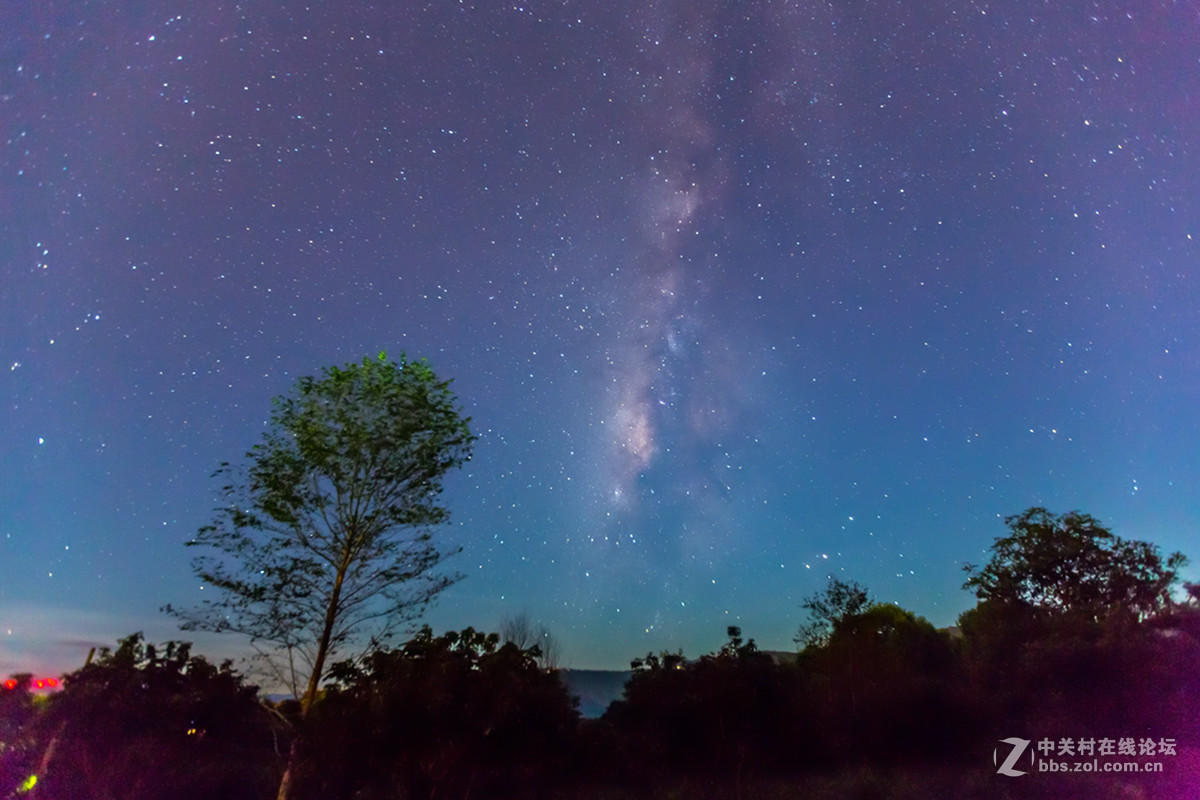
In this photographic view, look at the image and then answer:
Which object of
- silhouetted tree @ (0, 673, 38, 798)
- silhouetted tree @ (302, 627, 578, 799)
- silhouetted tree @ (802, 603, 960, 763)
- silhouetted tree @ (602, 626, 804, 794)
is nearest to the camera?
silhouetted tree @ (0, 673, 38, 798)

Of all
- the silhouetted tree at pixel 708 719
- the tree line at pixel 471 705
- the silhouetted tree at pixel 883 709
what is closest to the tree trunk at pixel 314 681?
the tree line at pixel 471 705

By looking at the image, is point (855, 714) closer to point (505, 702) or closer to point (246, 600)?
point (505, 702)

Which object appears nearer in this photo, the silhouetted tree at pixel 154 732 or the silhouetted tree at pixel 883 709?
the silhouetted tree at pixel 154 732

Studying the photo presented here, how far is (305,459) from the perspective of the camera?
42.3 ft

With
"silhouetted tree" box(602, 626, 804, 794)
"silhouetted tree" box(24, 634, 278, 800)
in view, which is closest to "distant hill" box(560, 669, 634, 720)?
"silhouetted tree" box(602, 626, 804, 794)

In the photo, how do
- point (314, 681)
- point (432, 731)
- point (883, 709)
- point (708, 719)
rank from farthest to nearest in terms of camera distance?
point (883, 709) → point (708, 719) → point (432, 731) → point (314, 681)

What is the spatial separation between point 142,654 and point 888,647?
1863 centimetres

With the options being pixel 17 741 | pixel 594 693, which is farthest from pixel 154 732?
pixel 594 693

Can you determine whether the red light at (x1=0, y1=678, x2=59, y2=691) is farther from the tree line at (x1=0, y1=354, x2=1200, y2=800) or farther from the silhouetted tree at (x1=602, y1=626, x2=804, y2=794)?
the silhouetted tree at (x1=602, y1=626, x2=804, y2=794)

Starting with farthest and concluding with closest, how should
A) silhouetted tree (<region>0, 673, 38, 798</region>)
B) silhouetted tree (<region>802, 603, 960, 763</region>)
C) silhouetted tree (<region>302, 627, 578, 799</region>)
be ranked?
1. silhouetted tree (<region>802, 603, 960, 763</region>)
2. silhouetted tree (<region>302, 627, 578, 799</region>)
3. silhouetted tree (<region>0, 673, 38, 798</region>)

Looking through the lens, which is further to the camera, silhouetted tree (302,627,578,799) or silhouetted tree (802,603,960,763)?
silhouetted tree (802,603,960,763)

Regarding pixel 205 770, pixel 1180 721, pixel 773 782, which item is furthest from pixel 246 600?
pixel 1180 721

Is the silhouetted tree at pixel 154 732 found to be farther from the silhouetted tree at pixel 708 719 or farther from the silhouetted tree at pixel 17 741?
the silhouetted tree at pixel 708 719

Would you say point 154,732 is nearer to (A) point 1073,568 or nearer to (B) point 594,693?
(B) point 594,693
